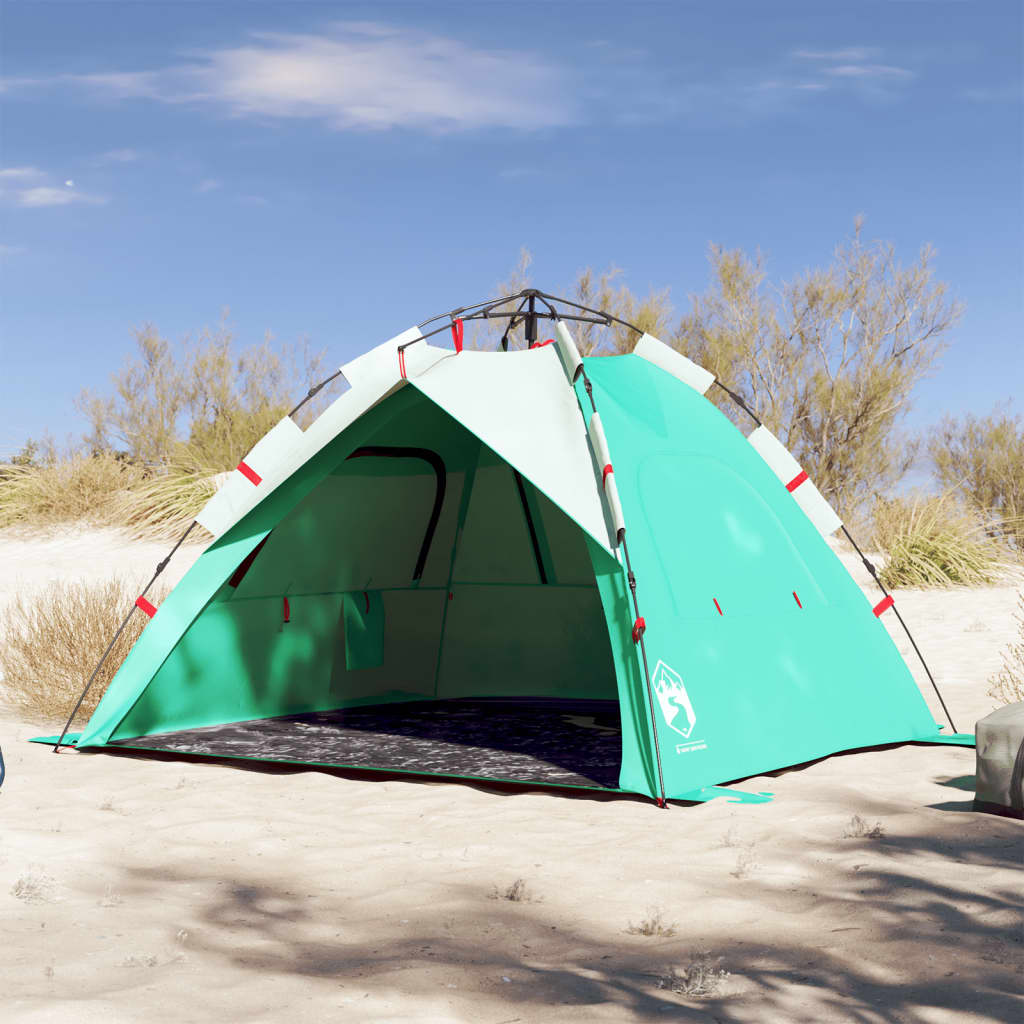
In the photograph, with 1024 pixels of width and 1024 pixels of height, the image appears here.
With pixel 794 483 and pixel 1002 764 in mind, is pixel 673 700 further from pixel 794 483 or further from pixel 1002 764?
pixel 794 483

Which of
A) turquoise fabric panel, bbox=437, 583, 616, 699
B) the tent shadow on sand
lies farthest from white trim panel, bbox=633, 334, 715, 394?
the tent shadow on sand

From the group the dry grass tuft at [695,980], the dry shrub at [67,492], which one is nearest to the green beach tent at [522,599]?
the dry grass tuft at [695,980]

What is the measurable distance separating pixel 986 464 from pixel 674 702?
50.1 feet

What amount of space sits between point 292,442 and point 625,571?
70.3 inches

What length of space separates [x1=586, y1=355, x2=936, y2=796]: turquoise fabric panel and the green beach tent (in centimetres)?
1

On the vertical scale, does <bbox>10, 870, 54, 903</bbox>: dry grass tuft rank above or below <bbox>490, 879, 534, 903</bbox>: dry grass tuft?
above

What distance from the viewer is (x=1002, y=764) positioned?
13.5 ft

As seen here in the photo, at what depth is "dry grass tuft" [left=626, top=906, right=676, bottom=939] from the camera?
3.12 metres

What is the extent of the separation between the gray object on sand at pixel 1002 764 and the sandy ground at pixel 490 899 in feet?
Answer: 0.30

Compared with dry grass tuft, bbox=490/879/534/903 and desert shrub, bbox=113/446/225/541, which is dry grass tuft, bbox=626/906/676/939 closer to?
dry grass tuft, bbox=490/879/534/903

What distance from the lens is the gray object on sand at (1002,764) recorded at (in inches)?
161

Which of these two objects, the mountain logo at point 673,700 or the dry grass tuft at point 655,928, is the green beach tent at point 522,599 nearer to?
the mountain logo at point 673,700

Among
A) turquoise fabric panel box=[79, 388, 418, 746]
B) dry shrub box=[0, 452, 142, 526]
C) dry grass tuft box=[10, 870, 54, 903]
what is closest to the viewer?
dry grass tuft box=[10, 870, 54, 903]

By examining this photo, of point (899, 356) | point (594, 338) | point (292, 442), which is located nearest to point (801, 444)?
point (899, 356)
